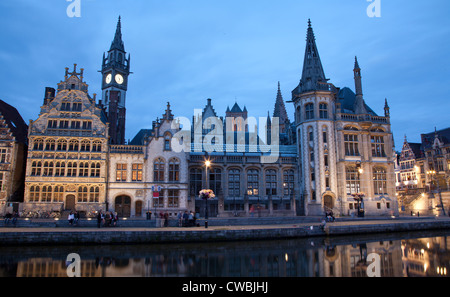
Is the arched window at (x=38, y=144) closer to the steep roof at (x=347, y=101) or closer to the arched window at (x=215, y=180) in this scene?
the arched window at (x=215, y=180)

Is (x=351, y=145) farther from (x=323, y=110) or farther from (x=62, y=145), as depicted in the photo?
(x=62, y=145)

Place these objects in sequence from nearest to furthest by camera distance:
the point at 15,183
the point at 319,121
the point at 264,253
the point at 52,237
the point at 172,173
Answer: the point at 264,253 < the point at 52,237 < the point at 15,183 < the point at 172,173 < the point at 319,121

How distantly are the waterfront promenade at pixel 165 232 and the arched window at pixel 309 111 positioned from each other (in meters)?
18.5

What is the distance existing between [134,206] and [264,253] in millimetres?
22120

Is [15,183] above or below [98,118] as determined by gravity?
below

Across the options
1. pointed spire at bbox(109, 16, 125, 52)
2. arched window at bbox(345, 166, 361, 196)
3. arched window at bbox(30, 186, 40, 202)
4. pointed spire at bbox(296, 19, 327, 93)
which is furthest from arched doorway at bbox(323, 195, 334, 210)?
pointed spire at bbox(109, 16, 125, 52)

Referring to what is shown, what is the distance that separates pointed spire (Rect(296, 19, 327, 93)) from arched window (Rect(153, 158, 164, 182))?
22903 mm

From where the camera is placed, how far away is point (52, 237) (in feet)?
69.9

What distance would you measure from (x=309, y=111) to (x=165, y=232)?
29.5 metres

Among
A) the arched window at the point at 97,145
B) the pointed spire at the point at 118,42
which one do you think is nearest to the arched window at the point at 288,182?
the arched window at the point at 97,145

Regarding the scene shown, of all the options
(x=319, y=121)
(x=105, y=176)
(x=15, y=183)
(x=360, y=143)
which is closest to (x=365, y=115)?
(x=360, y=143)

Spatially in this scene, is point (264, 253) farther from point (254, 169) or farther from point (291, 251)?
point (254, 169)

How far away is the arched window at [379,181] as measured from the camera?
143 feet

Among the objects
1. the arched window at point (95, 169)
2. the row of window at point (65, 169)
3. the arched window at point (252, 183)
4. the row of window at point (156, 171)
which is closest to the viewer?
the row of window at point (65, 169)
